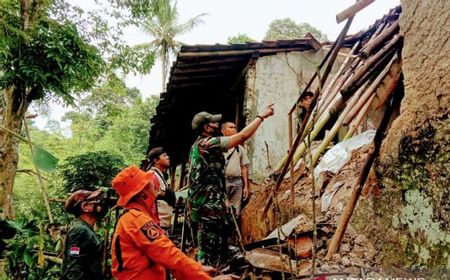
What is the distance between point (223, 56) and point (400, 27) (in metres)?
4.35

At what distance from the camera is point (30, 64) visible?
651cm

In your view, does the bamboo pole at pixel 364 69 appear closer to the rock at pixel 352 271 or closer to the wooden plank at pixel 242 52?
the rock at pixel 352 271

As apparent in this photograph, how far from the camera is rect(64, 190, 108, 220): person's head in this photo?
11.0 ft

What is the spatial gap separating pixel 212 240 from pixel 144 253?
120cm

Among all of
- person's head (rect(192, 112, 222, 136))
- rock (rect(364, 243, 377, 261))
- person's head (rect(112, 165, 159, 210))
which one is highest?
person's head (rect(192, 112, 222, 136))

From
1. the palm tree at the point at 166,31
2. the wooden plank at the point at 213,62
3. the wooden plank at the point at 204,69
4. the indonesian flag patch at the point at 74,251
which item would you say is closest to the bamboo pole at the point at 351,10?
the indonesian flag patch at the point at 74,251

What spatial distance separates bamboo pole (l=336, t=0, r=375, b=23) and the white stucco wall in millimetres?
4639

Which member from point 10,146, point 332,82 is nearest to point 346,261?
point 332,82

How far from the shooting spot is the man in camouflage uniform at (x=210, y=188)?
336 centimetres

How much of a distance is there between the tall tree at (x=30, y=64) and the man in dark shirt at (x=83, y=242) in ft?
12.6

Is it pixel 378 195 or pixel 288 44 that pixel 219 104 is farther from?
pixel 378 195

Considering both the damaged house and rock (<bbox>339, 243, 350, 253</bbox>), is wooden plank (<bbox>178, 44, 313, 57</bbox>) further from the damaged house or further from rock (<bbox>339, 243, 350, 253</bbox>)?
rock (<bbox>339, 243, 350, 253</bbox>)

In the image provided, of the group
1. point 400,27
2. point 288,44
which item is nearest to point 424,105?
point 400,27

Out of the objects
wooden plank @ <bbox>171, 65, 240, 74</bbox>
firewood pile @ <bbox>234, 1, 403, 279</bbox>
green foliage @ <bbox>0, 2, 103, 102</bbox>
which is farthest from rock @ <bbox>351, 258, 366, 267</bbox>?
green foliage @ <bbox>0, 2, 103, 102</bbox>
